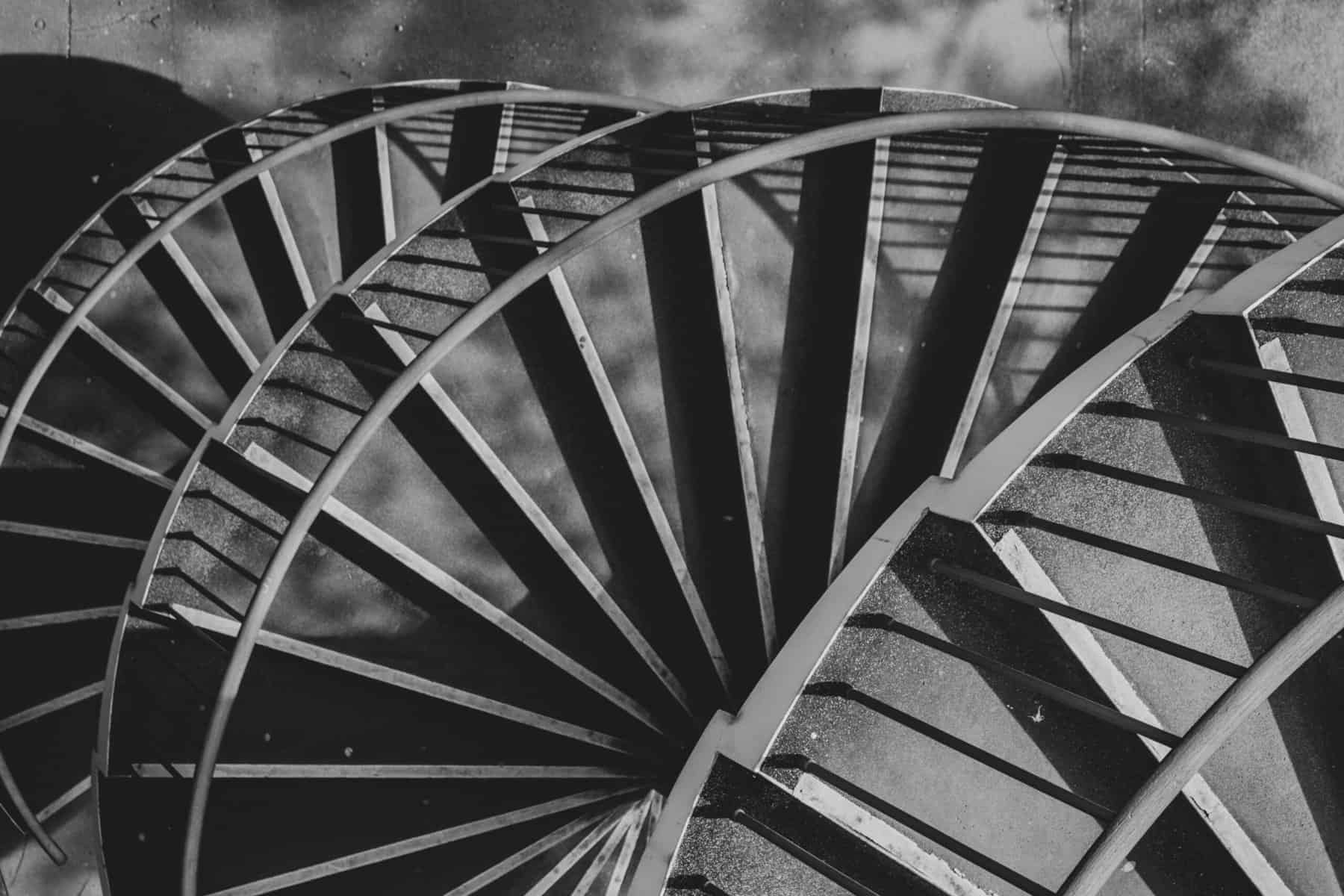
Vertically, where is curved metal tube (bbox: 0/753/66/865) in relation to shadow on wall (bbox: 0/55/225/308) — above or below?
below

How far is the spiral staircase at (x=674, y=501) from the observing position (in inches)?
114

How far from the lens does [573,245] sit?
10.3 ft

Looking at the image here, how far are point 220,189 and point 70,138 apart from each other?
5.43ft

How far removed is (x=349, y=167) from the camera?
17.2ft

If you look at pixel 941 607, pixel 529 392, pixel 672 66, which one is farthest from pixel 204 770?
pixel 672 66

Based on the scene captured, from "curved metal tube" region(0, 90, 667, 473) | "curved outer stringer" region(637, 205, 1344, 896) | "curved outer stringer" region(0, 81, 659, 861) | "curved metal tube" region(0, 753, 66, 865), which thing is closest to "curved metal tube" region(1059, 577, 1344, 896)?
"curved outer stringer" region(637, 205, 1344, 896)

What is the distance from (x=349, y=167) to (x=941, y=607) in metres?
3.83

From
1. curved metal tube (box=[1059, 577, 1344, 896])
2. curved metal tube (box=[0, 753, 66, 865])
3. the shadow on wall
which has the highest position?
the shadow on wall

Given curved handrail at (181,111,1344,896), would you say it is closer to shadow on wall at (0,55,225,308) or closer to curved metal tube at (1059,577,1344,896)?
curved metal tube at (1059,577,1344,896)

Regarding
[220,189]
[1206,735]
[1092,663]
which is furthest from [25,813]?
[1206,735]

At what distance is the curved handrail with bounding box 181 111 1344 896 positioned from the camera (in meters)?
3.09

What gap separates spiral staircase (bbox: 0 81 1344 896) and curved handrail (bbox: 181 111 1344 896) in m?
0.02

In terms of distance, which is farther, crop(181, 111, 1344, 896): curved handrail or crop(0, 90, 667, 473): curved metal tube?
crop(0, 90, 667, 473): curved metal tube

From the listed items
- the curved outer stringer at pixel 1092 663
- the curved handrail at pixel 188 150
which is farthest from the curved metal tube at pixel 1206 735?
the curved handrail at pixel 188 150
